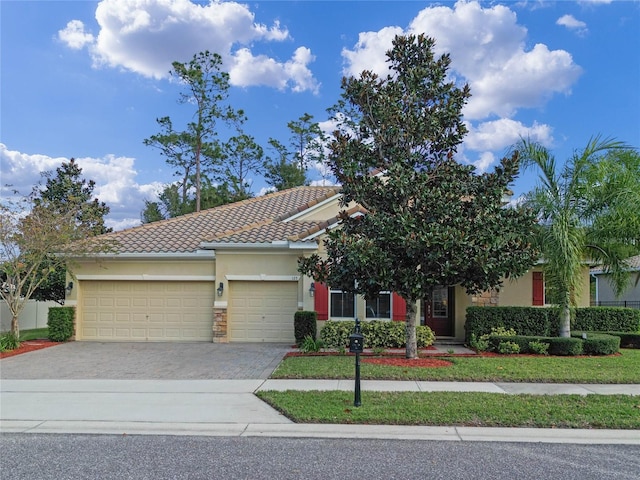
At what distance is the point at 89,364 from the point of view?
11570mm

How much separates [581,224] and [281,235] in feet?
29.0

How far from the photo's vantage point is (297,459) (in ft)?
17.9

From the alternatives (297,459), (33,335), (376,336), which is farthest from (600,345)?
(33,335)

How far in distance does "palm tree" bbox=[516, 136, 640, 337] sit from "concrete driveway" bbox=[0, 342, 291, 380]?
7683 millimetres

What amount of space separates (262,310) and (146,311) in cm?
399

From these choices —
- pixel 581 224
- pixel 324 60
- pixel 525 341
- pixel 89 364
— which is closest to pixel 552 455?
pixel 525 341

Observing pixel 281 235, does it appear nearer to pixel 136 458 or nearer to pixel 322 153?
pixel 136 458

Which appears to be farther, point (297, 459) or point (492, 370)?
point (492, 370)

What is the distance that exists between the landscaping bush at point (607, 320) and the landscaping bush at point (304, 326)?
26.7 feet

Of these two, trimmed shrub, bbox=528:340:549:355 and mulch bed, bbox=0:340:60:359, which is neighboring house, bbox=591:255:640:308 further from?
mulch bed, bbox=0:340:60:359

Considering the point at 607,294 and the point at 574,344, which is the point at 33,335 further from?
the point at 607,294

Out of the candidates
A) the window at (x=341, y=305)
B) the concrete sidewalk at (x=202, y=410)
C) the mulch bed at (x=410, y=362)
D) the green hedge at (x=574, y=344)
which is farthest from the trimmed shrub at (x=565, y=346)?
the window at (x=341, y=305)

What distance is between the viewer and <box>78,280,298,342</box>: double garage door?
51.6 feet

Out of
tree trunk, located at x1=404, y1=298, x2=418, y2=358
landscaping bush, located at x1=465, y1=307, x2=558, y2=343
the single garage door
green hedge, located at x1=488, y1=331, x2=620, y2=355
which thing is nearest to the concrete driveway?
the single garage door
